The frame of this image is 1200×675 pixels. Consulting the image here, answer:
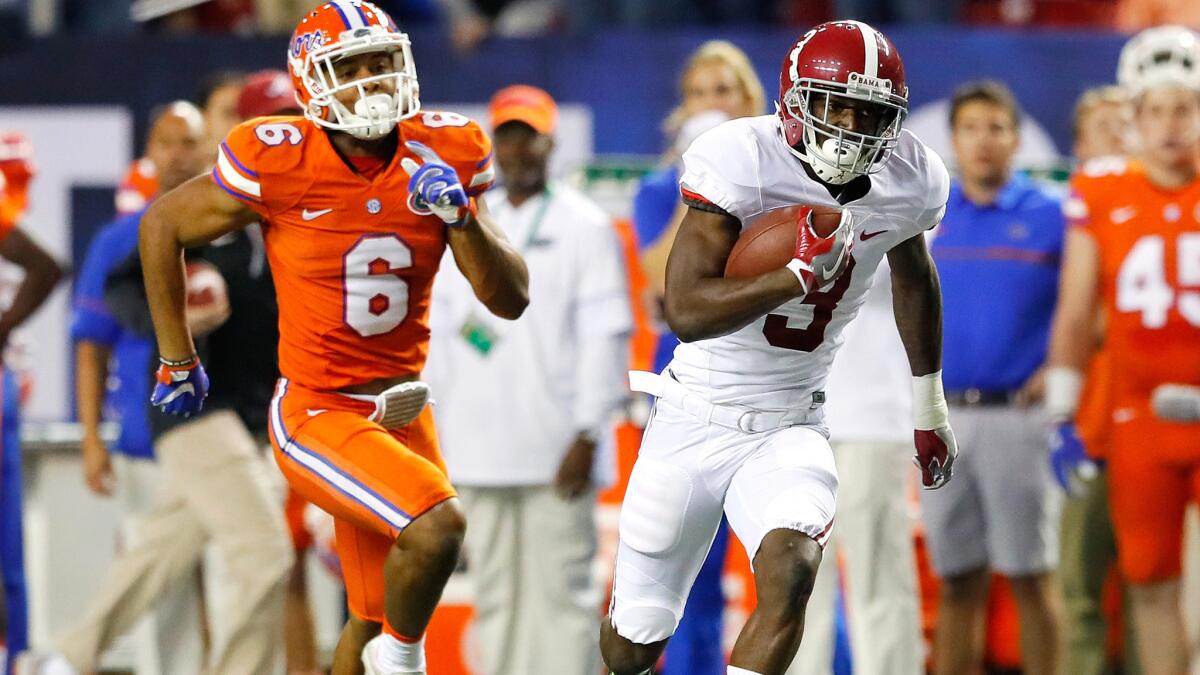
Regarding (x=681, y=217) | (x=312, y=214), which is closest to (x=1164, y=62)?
(x=681, y=217)

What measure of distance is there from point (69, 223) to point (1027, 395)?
388 centimetres

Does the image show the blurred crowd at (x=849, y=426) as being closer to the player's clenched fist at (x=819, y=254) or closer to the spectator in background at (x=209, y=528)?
the spectator in background at (x=209, y=528)

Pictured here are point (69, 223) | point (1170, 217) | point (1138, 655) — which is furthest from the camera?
point (69, 223)

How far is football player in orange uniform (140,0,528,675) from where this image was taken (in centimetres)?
423

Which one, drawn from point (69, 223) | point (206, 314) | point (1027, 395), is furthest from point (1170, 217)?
point (69, 223)

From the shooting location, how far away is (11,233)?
5.94 metres

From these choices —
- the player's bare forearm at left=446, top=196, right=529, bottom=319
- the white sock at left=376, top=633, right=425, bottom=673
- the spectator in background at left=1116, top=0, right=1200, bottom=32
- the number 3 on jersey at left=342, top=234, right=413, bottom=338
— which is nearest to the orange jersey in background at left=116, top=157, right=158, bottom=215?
the number 3 on jersey at left=342, top=234, right=413, bottom=338

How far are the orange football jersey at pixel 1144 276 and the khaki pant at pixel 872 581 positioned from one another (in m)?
0.76

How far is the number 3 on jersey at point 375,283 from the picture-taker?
4.36 m

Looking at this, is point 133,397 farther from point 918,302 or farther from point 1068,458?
point 1068,458

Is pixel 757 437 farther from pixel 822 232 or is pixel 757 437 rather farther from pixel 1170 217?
pixel 1170 217

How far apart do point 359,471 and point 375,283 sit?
1.50 ft

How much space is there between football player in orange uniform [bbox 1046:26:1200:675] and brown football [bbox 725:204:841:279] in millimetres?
1943

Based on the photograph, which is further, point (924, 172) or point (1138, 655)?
point (1138, 655)
